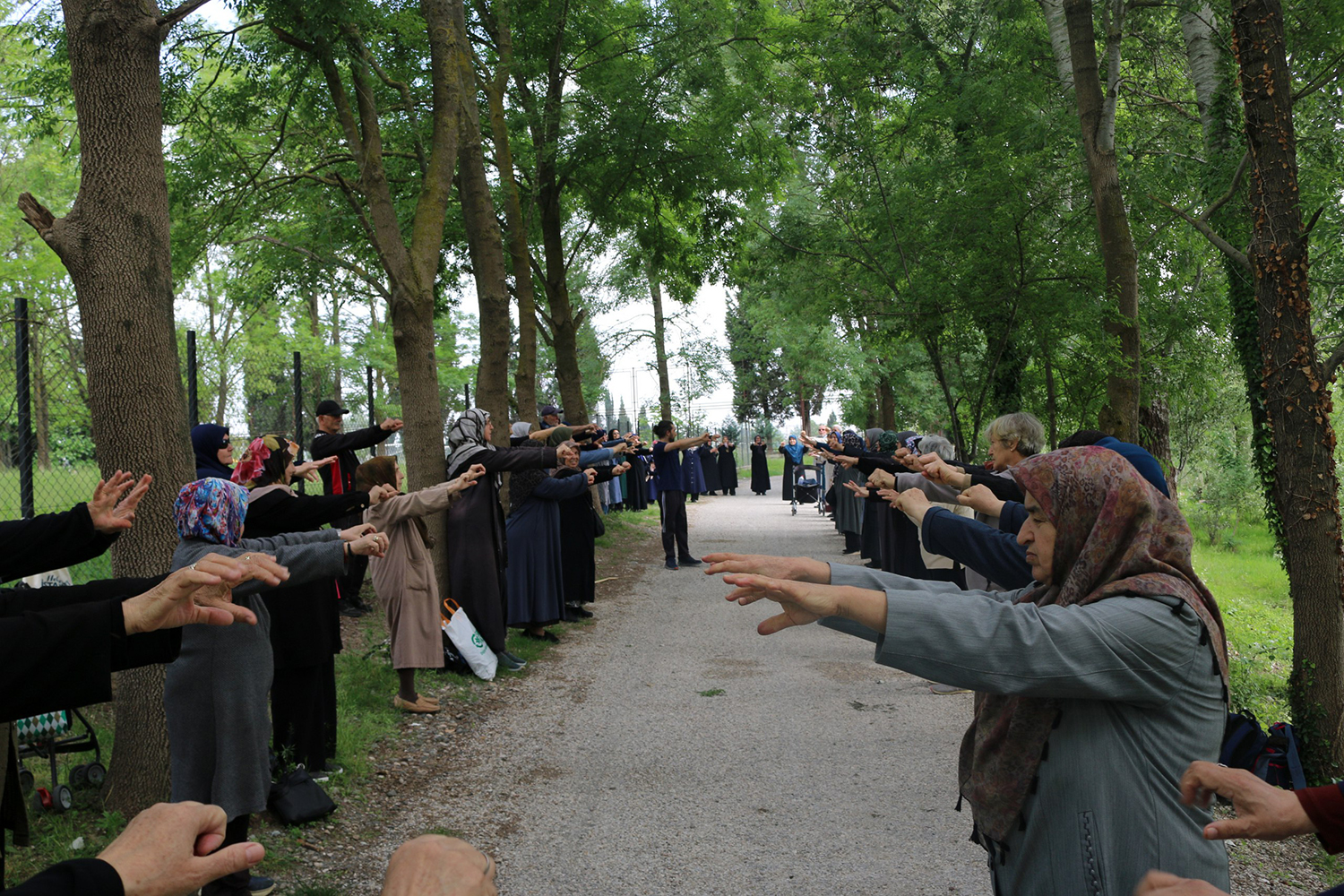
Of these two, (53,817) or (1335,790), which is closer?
(1335,790)

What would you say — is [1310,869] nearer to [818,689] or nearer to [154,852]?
[818,689]

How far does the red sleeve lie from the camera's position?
6.16 feet

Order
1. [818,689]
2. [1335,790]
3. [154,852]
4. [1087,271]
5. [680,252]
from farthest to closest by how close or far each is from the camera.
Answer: [680,252], [1087,271], [818,689], [1335,790], [154,852]

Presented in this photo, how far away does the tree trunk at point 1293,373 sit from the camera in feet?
17.9

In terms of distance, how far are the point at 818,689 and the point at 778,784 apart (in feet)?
7.81

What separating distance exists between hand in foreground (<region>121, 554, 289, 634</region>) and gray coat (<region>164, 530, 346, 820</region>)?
202cm

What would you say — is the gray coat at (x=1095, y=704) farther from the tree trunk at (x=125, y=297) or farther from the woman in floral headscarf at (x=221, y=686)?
the tree trunk at (x=125, y=297)

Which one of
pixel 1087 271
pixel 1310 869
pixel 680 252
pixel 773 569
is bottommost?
pixel 1310 869

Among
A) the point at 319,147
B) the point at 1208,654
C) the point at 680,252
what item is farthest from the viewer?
the point at 680,252

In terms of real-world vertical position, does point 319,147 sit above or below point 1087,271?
above

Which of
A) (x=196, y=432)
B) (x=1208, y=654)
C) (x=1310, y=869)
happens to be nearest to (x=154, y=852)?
(x=1208, y=654)

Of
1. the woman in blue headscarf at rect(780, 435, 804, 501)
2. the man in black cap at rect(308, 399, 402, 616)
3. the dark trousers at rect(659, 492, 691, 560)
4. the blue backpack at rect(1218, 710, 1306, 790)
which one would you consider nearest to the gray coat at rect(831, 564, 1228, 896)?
the blue backpack at rect(1218, 710, 1306, 790)

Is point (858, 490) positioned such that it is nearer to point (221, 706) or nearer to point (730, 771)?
point (730, 771)

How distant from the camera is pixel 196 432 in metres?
5.73
